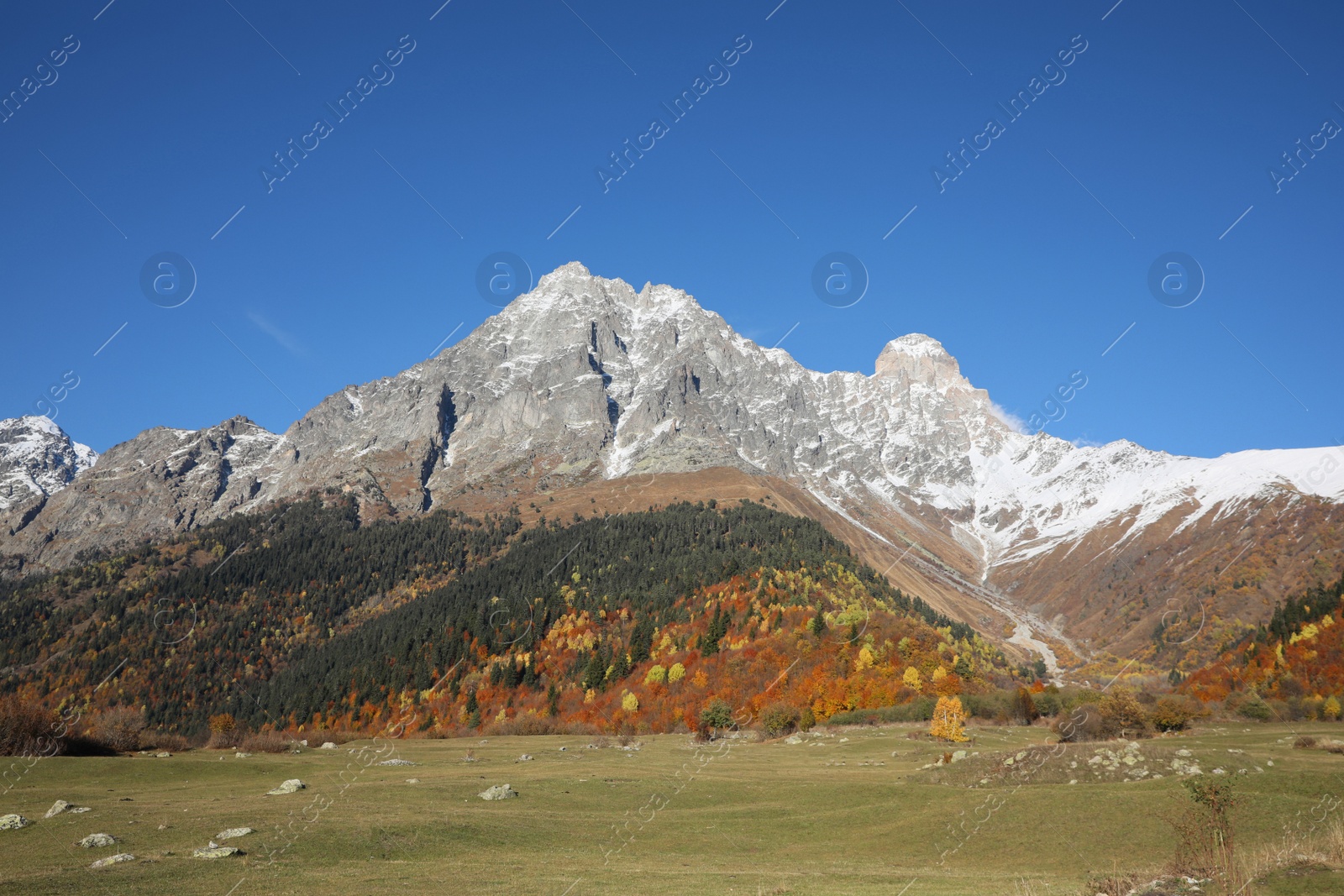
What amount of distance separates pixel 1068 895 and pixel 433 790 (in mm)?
31303

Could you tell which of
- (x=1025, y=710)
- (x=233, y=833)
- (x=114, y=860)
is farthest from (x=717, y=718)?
(x=114, y=860)

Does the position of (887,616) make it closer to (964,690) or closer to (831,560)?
(964,690)

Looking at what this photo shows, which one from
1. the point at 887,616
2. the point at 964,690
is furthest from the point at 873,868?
the point at 887,616

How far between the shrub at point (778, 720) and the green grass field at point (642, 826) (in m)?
39.0

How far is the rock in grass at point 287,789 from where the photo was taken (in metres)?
38.7

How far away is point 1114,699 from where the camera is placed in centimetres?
6562

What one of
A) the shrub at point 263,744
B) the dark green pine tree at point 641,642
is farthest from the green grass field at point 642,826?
the dark green pine tree at point 641,642

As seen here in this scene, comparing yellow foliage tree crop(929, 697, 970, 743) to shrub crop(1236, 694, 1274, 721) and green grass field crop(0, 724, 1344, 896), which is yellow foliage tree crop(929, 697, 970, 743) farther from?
shrub crop(1236, 694, 1274, 721)

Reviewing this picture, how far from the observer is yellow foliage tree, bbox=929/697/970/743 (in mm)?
73312

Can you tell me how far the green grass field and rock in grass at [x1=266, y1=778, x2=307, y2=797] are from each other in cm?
67

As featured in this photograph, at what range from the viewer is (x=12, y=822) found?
27.9m

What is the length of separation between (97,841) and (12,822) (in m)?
5.28

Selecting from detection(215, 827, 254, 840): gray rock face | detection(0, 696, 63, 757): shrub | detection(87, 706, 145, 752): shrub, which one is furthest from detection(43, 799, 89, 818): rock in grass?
detection(87, 706, 145, 752): shrub

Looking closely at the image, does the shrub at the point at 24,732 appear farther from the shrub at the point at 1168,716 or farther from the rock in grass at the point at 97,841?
the shrub at the point at 1168,716
